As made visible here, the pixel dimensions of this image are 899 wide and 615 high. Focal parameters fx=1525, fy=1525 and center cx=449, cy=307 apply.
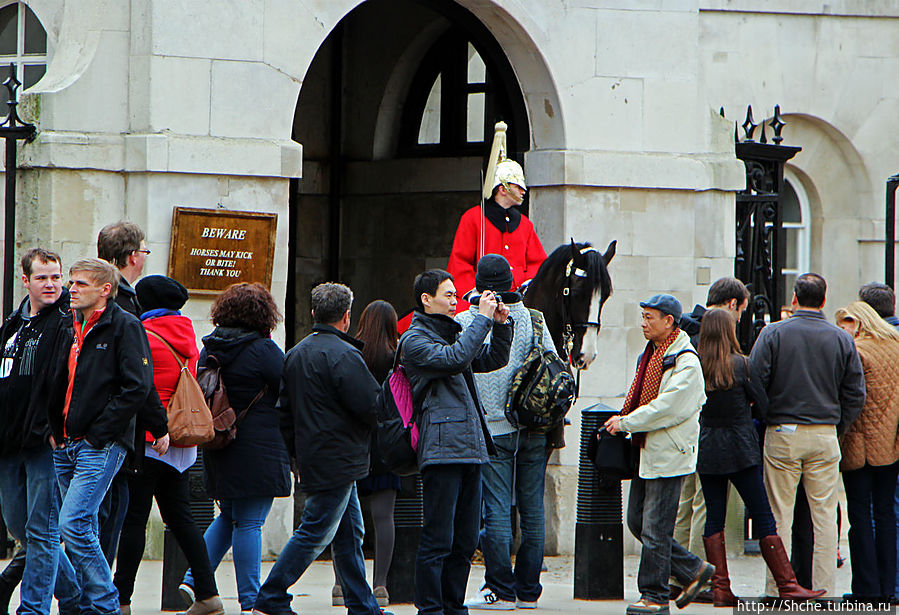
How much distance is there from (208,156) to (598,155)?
9.50ft

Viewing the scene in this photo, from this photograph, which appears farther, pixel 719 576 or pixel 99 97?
pixel 99 97

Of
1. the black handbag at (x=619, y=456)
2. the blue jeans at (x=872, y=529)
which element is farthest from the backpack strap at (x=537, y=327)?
the blue jeans at (x=872, y=529)

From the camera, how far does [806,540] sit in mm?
8969

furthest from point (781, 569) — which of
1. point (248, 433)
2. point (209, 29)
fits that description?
point (209, 29)

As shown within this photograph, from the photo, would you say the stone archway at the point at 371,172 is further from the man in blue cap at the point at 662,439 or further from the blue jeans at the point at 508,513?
the man in blue cap at the point at 662,439

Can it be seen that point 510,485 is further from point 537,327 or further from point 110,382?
point 110,382

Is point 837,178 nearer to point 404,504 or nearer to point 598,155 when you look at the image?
point 598,155

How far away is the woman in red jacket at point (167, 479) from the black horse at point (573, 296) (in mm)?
2725

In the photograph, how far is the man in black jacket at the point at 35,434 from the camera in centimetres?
712

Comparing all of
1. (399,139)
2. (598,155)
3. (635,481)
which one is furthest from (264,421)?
(399,139)

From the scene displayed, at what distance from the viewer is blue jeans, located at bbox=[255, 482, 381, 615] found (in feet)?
24.2

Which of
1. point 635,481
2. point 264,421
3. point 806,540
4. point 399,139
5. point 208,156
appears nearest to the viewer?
point 264,421

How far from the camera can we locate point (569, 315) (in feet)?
31.6

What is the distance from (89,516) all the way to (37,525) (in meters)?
0.32
